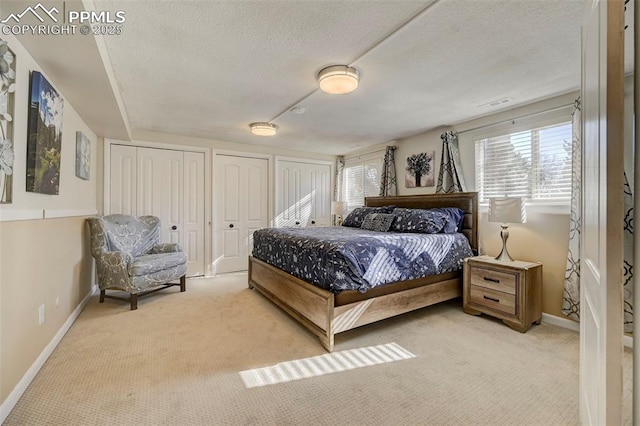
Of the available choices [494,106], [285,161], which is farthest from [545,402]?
[285,161]

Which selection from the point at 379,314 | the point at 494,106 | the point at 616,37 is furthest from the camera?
the point at 494,106

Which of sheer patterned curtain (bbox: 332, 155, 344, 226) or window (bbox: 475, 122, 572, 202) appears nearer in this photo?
window (bbox: 475, 122, 572, 202)

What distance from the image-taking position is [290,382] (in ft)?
5.93

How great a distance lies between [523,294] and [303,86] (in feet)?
9.29

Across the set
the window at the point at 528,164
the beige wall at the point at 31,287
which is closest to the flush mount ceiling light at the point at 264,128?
the beige wall at the point at 31,287

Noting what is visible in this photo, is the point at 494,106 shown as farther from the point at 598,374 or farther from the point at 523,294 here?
the point at 598,374

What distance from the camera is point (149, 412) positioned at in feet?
5.00

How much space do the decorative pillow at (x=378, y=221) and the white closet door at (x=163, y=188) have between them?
296 cm

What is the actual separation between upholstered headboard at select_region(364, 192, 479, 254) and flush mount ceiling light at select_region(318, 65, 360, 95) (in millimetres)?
2159

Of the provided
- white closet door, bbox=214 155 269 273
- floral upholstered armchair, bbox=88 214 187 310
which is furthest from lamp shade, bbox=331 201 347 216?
floral upholstered armchair, bbox=88 214 187 310

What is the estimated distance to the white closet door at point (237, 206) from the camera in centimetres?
477

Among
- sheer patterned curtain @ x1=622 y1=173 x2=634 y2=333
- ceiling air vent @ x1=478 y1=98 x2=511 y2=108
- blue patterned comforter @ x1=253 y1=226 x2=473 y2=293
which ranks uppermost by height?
ceiling air vent @ x1=478 y1=98 x2=511 y2=108

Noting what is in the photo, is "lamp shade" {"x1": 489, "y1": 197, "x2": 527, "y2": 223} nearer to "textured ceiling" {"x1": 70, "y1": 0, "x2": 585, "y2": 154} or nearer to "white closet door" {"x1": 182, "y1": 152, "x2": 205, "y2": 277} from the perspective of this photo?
"textured ceiling" {"x1": 70, "y1": 0, "x2": 585, "y2": 154}

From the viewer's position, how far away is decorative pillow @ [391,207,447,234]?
10.5 ft
